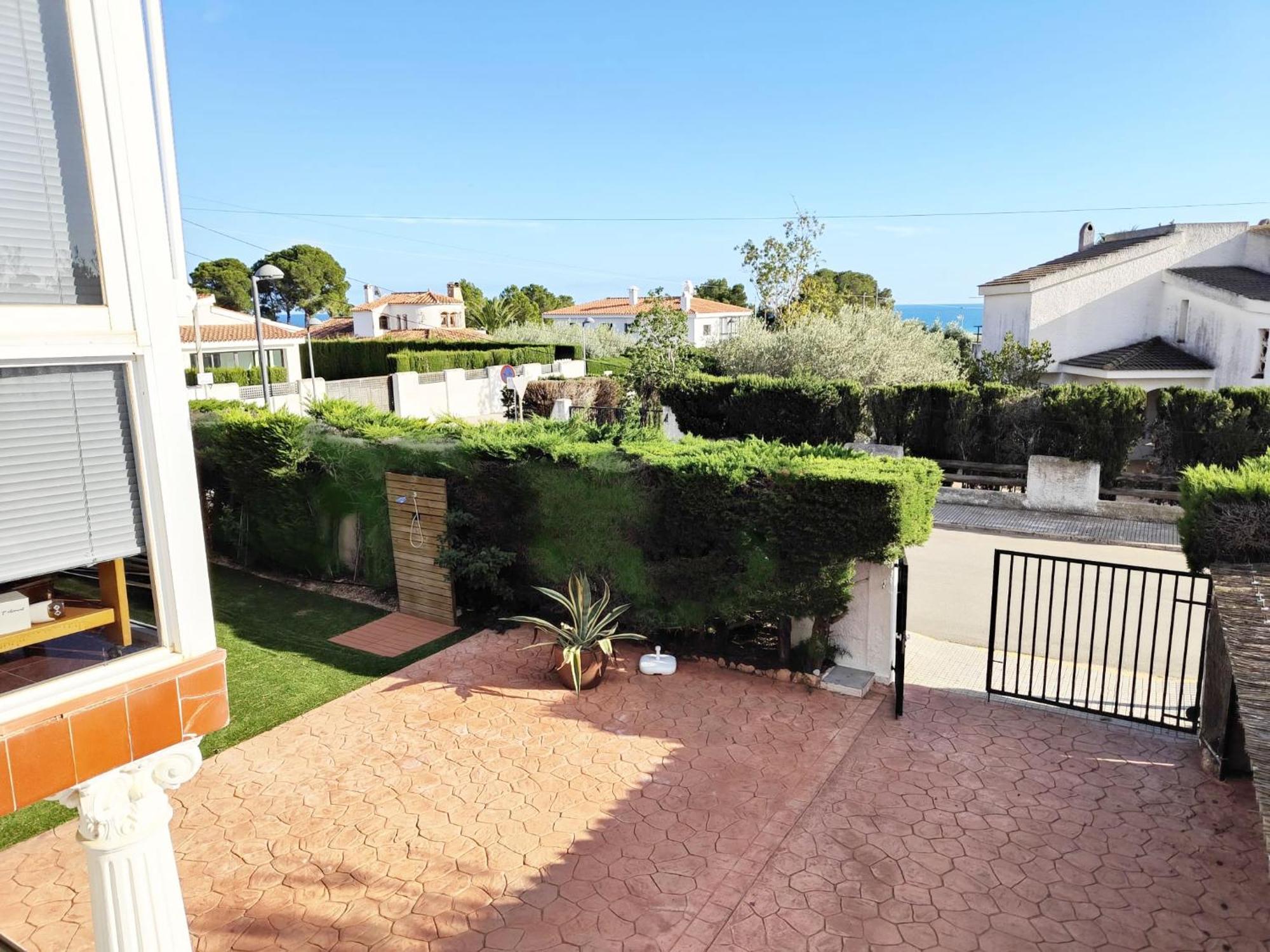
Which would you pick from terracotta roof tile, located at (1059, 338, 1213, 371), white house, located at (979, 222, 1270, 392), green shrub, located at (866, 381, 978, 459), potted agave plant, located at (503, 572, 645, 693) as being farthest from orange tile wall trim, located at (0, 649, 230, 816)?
white house, located at (979, 222, 1270, 392)

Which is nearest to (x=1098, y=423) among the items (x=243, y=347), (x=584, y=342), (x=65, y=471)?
(x=65, y=471)

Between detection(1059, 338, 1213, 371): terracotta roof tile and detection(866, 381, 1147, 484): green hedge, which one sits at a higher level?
detection(1059, 338, 1213, 371): terracotta roof tile

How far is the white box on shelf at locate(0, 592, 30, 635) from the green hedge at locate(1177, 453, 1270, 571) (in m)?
8.07

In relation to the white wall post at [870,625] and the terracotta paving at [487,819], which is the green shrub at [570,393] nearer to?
the white wall post at [870,625]

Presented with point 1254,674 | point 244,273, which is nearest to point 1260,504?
point 1254,674

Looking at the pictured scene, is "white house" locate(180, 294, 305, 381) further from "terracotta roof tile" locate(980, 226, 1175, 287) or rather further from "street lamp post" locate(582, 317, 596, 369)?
"terracotta roof tile" locate(980, 226, 1175, 287)

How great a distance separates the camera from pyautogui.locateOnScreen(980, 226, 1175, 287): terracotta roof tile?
27.9 m

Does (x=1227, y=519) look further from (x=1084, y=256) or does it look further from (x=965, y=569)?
(x=1084, y=256)

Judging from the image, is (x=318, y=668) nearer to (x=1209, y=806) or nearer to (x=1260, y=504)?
(x=1209, y=806)

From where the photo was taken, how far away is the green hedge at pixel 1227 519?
22.0 ft

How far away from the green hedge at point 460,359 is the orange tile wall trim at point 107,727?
94.7 ft

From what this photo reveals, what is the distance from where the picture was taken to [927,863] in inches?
228

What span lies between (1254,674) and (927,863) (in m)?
2.44

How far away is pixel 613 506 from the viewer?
9633 mm
